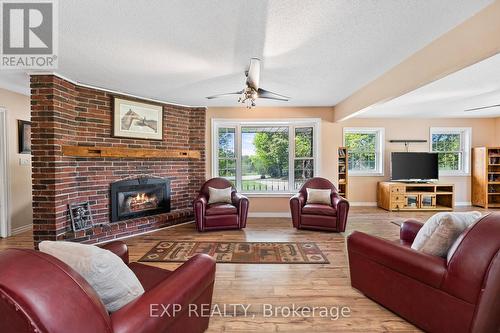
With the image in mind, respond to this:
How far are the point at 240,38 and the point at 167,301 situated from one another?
2.26 metres

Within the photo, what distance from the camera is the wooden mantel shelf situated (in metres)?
3.56

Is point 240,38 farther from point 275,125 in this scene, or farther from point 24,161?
point 24,161

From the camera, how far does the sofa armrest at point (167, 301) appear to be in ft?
3.63

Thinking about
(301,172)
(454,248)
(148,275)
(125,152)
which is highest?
(125,152)

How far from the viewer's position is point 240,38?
2.36 meters

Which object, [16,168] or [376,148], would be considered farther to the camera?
[376,148]

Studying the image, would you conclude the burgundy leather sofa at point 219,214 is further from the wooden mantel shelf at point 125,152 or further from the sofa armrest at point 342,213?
the sofa armrest at point 342,213

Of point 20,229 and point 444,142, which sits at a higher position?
point 444,142

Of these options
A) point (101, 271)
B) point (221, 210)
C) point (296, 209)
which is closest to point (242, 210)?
point (221, 210)

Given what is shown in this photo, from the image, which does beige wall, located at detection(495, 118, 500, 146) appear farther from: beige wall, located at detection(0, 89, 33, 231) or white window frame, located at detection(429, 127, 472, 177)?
beige wall, located at detection(0, 89, 33, 231)

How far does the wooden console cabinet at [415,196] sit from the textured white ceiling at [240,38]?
3.33m

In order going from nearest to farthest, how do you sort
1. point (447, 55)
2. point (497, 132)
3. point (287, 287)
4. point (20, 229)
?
point (447, 55), point (287, 287), point (20, 229), point (497, 132)

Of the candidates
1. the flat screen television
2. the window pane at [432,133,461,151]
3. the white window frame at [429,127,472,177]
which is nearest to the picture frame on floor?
the flat screen television

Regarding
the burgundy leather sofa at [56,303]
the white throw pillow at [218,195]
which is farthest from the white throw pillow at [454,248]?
the white throw pillow at [218,195]
